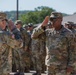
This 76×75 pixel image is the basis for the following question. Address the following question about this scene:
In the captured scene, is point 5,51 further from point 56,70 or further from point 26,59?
point 26,59

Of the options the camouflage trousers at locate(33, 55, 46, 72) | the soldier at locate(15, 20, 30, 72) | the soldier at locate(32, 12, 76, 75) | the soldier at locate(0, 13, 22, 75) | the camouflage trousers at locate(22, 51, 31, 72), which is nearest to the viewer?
the soldier at locate(32, 12, 76, 75)

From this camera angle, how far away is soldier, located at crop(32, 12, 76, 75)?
7.51 metres

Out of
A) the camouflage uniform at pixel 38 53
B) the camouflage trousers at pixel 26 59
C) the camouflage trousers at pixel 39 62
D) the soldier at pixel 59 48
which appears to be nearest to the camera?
the soldier at pixel 59 48

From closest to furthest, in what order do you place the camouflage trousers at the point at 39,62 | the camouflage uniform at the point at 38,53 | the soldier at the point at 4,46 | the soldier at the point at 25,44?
the soldier at the point at 4,46
the camouflage trousers at the point at 39,62
the camouflage uniform at the point at 38,53
the soldier at the point at 25,44

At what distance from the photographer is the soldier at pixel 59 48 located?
24.6 ft

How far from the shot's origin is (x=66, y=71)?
7543mm

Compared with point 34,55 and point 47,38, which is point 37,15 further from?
point 47,38

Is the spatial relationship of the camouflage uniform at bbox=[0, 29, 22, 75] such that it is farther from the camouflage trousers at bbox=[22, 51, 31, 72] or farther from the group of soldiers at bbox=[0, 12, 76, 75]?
the camouflage trousers at bbox=[22, 51, 31, 72]

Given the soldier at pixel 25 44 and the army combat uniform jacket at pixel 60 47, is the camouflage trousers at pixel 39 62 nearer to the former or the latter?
the soldier at pixel 25 44

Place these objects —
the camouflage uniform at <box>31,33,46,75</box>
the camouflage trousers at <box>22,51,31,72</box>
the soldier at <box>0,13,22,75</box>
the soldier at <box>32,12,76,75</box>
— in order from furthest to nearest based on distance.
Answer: the camouflage trousers at <box>22,51,31,72</box> < the camouflage uniform at <box>31,33,46,75</box> < the soldier at <box>0,13,22,75</box> < the soldier at <box>32,12,76,75</box>

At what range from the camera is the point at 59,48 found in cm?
759

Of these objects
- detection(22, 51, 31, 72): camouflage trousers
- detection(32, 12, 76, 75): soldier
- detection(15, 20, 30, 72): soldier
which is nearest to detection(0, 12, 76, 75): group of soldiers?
detection(32, 12, 76, 75): soldier

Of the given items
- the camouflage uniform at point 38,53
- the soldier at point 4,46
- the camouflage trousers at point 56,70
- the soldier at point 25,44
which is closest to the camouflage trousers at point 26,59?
the soldier at point 25,44

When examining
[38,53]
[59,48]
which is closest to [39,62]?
[38,53]
